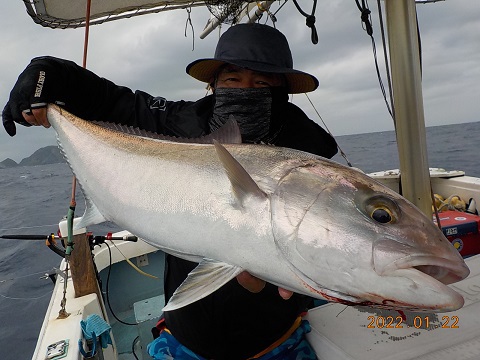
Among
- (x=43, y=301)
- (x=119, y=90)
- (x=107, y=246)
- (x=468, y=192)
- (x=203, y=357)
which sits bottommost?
(x=43, y=301)

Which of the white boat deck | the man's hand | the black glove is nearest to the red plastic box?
the white boat deck

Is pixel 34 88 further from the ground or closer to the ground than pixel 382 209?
further from the ground

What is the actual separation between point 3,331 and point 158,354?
25.9 feet

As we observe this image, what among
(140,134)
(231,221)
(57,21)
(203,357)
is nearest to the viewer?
(231,221)

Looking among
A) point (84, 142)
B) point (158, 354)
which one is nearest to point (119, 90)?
point (84, 142)

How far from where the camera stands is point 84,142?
6.61 feet

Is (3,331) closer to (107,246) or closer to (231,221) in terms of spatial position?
(107,246)

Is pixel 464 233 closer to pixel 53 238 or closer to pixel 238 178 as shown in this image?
pixel 238 178

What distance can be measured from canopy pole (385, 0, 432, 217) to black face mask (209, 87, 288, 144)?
50.9 inches

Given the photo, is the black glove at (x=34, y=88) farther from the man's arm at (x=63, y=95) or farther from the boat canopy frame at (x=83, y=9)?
the boat canopy frame at (x=83, y=9)

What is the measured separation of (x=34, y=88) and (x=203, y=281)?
1.44 m

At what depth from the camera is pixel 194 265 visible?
7.21 feet

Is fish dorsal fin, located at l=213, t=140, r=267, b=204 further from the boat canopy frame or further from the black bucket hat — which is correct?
the boat canopy frame

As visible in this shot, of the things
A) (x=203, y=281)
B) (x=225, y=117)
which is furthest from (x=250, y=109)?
(x=203, y=281)
